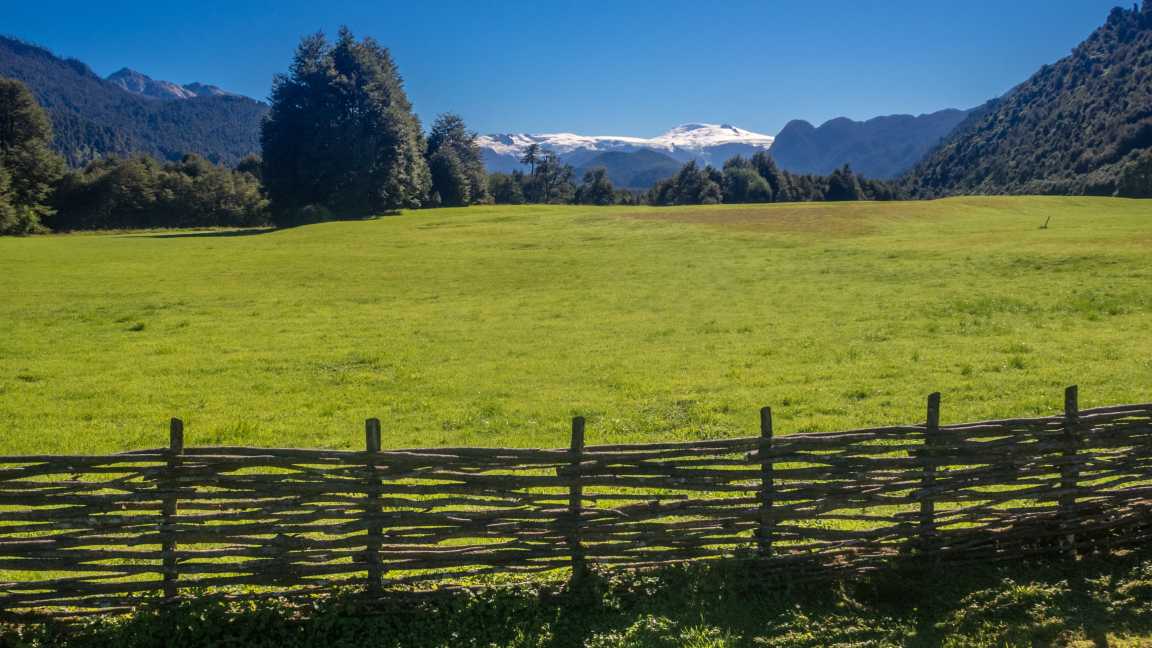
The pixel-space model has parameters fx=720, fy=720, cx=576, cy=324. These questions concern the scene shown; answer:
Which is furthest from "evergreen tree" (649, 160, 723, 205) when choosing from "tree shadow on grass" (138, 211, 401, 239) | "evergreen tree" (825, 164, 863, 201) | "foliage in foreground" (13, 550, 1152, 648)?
"foliage in foreground" (13, 550, 1152, 648)

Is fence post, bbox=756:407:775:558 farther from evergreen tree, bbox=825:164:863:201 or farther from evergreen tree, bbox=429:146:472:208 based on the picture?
evergreen tree, bbox=825:164:863:201

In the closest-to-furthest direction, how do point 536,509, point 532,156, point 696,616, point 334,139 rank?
1. point 696,616
2. point 536,509
3. point 334,139
4. point 532,156

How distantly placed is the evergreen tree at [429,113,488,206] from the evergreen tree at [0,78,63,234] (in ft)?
134

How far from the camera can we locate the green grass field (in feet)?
48.2

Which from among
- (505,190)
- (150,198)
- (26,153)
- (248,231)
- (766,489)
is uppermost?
(505,190)

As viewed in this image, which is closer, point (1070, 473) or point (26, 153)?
point (1070, 473)

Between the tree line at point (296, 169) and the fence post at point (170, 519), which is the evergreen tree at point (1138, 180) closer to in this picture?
the tree line at point (296, 169)

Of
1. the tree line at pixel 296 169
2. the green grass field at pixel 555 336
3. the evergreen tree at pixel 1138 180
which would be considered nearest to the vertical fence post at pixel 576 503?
the green grass field at pixel 555 336

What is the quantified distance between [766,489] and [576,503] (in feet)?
6.86

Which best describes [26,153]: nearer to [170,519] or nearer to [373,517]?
[170,519]

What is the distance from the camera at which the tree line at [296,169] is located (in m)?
68.3

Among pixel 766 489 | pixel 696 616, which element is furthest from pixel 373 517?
pixel 766 489

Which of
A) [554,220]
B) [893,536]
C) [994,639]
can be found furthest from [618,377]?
[554,220]

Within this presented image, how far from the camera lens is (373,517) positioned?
742cm
